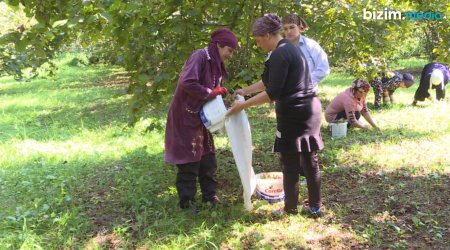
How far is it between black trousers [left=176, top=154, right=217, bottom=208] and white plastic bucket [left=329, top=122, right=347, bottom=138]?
280 cm

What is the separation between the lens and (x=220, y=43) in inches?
136

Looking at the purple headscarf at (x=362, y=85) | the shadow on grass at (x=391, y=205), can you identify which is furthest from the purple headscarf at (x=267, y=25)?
the purple headscarf at (x=362, y=85)

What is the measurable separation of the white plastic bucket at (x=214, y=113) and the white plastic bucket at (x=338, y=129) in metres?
3.08

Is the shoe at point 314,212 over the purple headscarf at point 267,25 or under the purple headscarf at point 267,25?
under

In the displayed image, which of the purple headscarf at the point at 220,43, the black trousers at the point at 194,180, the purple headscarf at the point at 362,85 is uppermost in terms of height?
the purple headscarf at the point at 220,43

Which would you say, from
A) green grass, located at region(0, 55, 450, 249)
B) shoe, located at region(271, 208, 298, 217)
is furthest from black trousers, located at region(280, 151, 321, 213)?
green grass, located at region(0, 55, 450, 249)

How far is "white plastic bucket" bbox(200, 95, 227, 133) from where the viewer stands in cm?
347

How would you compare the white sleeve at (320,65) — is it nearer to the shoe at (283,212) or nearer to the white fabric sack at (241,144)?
the white fabric sack at (241,144)

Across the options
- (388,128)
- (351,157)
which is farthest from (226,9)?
(388,128)

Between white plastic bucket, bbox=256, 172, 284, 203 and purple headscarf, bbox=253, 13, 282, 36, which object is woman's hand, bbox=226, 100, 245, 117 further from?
white plastic bucket, bbox=256, 172, 284, 203

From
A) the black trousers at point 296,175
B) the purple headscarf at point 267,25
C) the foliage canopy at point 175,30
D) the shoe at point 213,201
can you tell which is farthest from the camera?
the shoe at point 213,201

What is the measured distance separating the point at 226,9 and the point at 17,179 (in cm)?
311

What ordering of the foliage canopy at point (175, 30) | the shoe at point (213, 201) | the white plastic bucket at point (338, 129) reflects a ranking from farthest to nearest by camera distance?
the white plastic bucket at point (338, 129) < the shoe at point (213, 201) < the foliage canopy at point (175, 30)

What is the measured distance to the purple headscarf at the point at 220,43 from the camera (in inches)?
135
